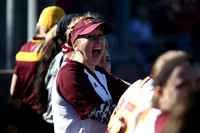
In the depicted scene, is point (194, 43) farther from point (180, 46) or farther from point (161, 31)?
point (161, 31)

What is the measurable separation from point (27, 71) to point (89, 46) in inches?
57.3

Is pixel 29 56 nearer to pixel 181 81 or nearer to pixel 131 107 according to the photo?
pixel 131 107

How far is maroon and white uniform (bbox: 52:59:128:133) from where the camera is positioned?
2693mm

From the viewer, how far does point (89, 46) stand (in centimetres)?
299

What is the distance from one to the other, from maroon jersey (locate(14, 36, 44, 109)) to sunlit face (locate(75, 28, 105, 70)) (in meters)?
1.23

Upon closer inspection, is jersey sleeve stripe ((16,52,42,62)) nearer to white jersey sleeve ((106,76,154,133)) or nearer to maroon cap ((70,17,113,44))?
maroon cap ((70,17,113,44))

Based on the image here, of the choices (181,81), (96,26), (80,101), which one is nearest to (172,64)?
(181,81)

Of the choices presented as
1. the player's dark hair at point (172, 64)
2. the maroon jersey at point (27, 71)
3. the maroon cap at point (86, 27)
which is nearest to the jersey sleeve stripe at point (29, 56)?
the maroon jersey at point (27, 71)

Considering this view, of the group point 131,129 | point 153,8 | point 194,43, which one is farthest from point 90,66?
point 153,8

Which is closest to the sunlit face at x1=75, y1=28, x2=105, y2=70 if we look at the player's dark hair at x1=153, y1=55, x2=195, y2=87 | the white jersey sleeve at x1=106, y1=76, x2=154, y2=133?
the white jersey sleeve at x1=106, y1=76, x2=154, y2=133

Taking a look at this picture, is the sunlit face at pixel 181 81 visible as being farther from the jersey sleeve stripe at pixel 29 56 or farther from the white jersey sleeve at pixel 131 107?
the jersey sleeve stripe at pixel 29 56

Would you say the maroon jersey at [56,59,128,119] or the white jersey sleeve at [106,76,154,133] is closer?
the white jersey sleeve at [106,76,154,133]

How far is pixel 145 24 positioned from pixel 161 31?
3151 millimetres

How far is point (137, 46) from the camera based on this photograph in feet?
41.7
